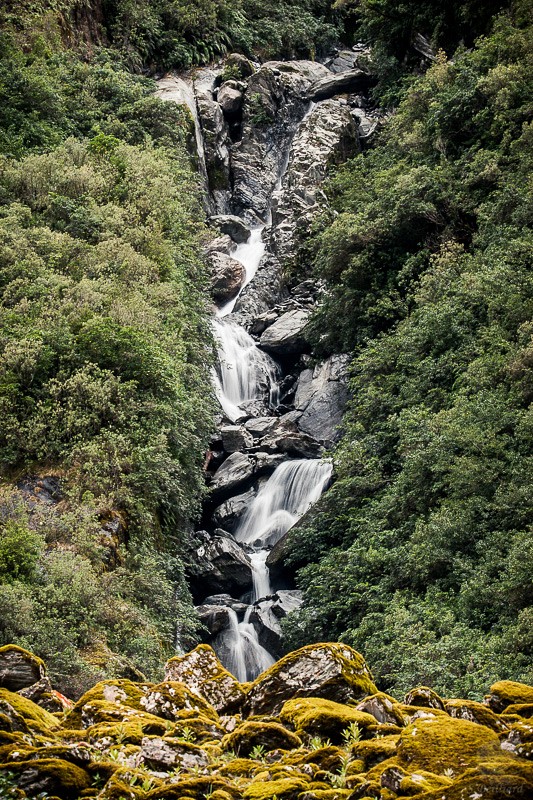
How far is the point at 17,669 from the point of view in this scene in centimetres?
874

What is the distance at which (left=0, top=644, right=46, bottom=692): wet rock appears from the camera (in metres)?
8.66

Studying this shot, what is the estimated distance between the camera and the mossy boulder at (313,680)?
27.2 ft

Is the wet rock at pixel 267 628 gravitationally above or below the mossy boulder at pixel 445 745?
below

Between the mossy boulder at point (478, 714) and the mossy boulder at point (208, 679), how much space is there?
247 cm

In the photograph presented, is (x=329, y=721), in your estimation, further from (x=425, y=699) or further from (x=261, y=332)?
(x=261, y=332)

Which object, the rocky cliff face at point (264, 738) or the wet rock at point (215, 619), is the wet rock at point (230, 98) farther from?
the rocky cliff face at point (264, 738)

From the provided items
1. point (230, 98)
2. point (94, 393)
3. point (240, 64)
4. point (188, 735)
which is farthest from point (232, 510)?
point (240, 64)

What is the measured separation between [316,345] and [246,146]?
1887 cm

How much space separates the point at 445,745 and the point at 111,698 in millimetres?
3704

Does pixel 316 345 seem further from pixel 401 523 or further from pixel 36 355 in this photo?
pixel 36 355

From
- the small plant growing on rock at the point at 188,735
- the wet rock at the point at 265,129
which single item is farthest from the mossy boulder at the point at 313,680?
the wet rock at the point at 265,129

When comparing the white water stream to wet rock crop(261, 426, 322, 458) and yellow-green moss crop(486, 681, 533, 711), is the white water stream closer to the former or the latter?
wet rock crop(261, 426, 322, 458)

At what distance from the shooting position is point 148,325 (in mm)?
22578

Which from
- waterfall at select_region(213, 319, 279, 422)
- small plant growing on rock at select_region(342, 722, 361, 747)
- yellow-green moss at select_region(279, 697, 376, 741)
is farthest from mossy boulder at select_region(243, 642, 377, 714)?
waterfall at select_region(213, 319, 279, 422)
